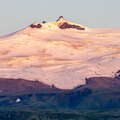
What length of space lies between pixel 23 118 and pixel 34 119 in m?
4.23

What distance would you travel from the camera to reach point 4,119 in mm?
197250

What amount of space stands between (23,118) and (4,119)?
5.06 meters

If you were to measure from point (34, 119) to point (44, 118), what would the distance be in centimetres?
347

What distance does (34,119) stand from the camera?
19625 centimetres

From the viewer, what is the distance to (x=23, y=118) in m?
199

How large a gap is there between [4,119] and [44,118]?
32.7 ft

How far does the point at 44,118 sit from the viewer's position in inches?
7825

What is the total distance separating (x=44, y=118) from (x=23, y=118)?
5.29m
